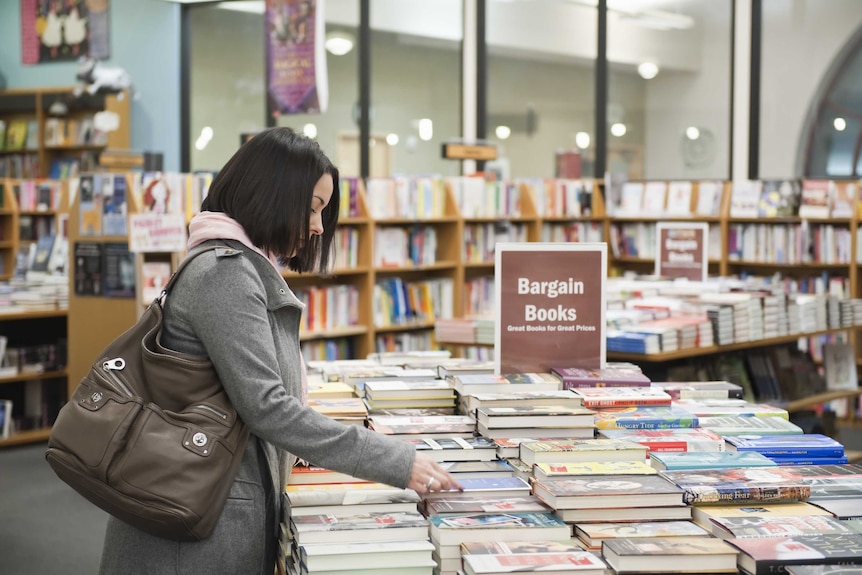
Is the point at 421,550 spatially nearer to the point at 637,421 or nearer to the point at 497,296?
the point at 637,421

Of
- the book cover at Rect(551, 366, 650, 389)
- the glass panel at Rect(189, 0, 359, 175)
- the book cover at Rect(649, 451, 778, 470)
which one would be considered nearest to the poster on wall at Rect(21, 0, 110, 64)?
the glass panel at Rect(189, 0, 359, 175)

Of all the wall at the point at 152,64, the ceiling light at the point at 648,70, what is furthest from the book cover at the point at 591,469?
the wall at the point at 152,64

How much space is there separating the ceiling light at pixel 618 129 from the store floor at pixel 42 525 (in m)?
6.69

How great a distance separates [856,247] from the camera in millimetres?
8008

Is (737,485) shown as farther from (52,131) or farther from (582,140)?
(52,131)

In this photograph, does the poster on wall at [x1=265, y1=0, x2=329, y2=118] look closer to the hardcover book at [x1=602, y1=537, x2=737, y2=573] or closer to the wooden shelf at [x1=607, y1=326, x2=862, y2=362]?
the wooden shelf at [x1=607, y1=326, x2=862, y2=362]

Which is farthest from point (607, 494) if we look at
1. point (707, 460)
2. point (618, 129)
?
point (618, 129)

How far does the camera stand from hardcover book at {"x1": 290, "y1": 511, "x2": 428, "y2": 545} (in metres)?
1.84

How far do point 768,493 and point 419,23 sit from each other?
31.5 ft

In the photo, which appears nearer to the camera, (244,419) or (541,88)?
(244,419)

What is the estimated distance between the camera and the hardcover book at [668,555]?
176 centimetres

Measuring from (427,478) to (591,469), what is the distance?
0.41m

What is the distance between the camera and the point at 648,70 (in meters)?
11.2

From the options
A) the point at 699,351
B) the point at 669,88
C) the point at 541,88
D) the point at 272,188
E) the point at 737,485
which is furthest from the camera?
the point at 541,88
